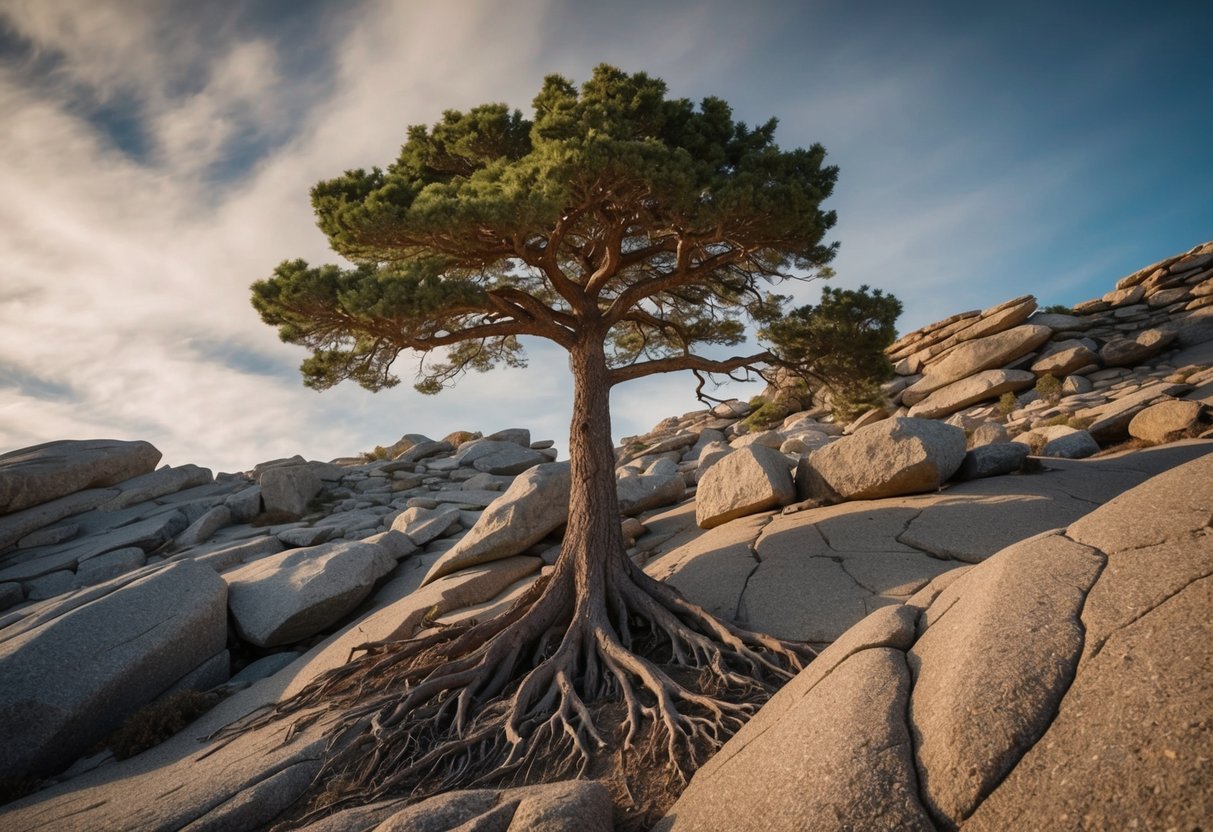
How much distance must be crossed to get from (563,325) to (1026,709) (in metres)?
6.94

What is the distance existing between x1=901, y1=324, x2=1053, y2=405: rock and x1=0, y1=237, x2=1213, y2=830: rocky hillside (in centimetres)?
124

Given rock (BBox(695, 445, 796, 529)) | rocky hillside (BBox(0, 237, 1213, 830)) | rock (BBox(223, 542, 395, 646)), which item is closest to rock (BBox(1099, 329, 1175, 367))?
rocky hillside (BBox(0, 237, 1213, 830))

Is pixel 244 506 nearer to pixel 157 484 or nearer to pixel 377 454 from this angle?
pixel 157 484

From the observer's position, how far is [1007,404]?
747 inches

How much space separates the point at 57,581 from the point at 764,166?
18.7 meters

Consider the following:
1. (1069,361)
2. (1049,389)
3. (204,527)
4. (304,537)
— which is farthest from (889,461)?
(204,527)

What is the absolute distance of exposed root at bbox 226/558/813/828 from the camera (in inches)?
171

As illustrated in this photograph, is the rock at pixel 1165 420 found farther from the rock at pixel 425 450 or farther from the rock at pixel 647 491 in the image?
the rock at pixel 425 450

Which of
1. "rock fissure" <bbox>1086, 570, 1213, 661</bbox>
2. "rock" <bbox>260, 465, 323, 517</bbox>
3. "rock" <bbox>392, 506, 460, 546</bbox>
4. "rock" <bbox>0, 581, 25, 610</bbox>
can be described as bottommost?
"rock fissure" <bbox>1086, 570, 1213, 661</bbox>

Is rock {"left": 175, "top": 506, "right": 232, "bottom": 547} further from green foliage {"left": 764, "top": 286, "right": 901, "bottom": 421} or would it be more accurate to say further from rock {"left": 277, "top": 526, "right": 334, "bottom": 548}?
Result: green foliage {"left": 764, "top": 286, "right": 901, "bottom": 421}

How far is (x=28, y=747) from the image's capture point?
633 cm

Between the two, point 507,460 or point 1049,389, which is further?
point 507,460

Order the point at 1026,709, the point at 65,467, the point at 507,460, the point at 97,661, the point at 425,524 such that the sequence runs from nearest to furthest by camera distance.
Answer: the point at 1026,709, the point at 97,661, the point at 425,524, the point at 65,467, the point at 507,460

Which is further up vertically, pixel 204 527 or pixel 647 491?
pixel 204 527
